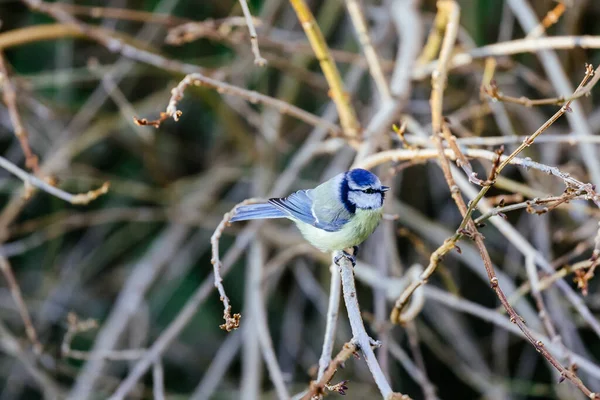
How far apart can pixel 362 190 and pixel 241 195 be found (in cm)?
179

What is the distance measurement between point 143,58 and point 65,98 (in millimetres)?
1549

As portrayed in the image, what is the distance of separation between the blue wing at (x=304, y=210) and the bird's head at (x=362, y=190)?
0.09 metres

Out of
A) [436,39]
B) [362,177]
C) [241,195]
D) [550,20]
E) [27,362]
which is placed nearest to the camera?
[362,177]

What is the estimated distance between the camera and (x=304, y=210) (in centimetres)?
229

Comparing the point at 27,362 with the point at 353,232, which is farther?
the point at 27,362

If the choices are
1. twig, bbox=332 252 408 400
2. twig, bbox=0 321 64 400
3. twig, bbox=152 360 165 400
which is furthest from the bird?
twig, bbox=0 321 64 400

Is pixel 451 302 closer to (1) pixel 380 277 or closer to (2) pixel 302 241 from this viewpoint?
(1) pixel 380 277

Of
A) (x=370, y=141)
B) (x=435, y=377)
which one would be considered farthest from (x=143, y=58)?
(x=435, y=377)

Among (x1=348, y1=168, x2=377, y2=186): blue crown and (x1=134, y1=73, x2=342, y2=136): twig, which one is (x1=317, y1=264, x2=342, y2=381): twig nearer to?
(x1=348, y1=168, x2=377, y2=186): blue crown

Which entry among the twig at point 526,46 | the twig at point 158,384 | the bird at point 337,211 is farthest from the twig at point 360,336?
the twig at point 526,46

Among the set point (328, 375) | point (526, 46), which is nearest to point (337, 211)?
point (526, 46)

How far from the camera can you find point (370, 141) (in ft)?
7.15

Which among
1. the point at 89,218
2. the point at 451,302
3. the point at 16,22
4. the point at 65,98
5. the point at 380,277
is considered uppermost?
the point at 16,22

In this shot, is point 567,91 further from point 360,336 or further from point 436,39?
point 360,336
